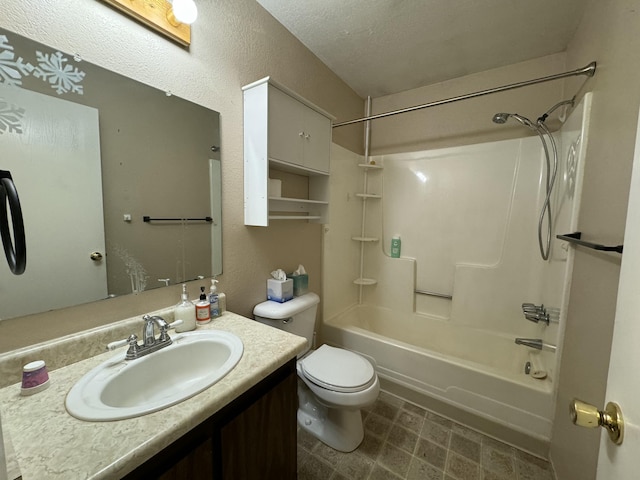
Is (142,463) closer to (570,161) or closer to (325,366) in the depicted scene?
(325,366)

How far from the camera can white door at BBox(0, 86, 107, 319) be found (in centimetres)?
75

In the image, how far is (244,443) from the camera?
0.81 m

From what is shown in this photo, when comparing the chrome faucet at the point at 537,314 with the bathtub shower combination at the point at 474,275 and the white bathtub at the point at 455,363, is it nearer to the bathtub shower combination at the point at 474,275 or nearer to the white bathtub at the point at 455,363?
the bathtub shower combination at the point at 474,275

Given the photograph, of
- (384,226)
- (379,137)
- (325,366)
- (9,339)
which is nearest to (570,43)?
(379,137)

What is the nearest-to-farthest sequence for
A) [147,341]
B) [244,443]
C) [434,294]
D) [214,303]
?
[244,443]
[147,341]
[214,303]
[434,294]

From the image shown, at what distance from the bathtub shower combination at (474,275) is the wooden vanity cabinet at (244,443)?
1056mm

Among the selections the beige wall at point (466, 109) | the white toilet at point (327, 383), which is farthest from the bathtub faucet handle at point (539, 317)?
the beige wall at point (466, 109)

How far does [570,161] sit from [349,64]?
157 centimetres

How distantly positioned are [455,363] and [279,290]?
119cm

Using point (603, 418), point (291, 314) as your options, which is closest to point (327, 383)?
point (291, 314)

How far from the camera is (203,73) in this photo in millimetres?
1194

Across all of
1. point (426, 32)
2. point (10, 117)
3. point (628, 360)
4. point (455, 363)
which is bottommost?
point (455, 363)

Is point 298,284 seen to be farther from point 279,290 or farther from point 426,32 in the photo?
point 426,32

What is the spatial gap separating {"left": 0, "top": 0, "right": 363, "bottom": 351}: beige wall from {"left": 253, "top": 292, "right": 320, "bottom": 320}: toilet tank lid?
8 cm
